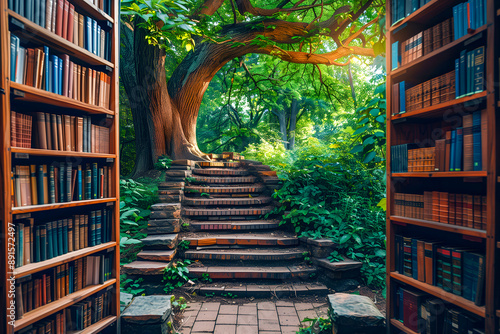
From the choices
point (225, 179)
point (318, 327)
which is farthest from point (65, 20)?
point (225, 179)

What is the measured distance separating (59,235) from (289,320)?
213cm

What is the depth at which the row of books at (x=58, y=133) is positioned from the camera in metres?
1.66

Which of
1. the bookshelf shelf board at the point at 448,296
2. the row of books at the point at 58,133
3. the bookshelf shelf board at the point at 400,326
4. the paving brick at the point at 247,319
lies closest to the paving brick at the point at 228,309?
the paving brick at the point at 247,319

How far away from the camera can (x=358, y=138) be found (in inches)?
150

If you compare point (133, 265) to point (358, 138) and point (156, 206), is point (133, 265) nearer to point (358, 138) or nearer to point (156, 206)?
point (156, 206)

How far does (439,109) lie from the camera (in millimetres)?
1861

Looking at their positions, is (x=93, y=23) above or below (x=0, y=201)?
above

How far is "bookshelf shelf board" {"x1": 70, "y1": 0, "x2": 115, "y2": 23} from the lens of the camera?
6.44ft

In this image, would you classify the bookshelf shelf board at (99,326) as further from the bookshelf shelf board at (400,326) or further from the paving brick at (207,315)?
the bookshelf shelf board at (400,326)

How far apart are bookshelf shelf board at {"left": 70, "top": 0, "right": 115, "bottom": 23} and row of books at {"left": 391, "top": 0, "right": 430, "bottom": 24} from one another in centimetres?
228

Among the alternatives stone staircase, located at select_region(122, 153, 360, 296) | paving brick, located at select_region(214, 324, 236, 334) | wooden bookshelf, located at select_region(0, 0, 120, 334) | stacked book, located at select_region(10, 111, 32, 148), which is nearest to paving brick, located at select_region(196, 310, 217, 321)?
paving brick, located at select_region(214, 324, 236, 334)

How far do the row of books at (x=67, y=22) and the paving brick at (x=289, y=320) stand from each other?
2839 millimetres

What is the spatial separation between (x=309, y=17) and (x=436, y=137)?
6.45 m

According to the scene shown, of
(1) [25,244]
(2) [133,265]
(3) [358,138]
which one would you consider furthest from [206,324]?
(3) [358,138]
